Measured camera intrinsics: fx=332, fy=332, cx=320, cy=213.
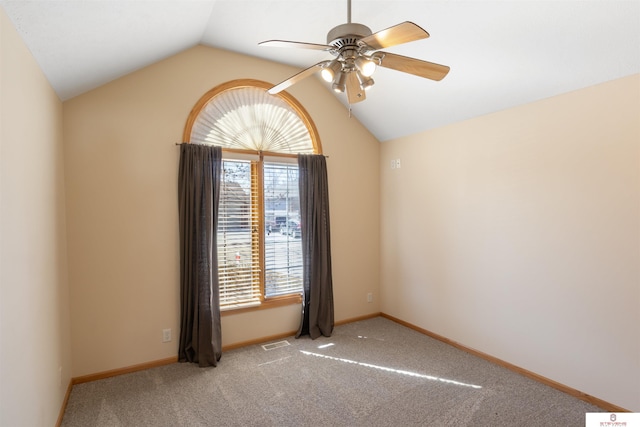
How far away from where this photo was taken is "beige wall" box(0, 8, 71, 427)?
1.47 m

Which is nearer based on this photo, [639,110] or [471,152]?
[639,110]

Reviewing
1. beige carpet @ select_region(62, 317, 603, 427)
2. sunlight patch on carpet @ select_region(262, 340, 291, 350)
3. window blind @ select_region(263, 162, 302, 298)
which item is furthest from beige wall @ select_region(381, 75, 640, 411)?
sunlight patch on carpet @ select_region(262, 340, 291, 350)

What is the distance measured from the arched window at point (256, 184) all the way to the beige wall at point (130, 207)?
19 centimetres

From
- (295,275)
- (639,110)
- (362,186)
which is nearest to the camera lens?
(639,110)

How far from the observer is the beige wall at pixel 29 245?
4.83 ft

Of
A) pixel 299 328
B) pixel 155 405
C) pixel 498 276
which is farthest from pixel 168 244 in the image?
pixel 498 276

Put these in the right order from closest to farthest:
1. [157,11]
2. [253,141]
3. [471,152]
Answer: [157,11] < [471,152] < [253,141]

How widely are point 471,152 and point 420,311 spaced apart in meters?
1.92

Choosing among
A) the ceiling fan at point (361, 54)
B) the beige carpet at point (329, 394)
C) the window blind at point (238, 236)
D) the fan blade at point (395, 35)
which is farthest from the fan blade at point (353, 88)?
the beige carpet at point (329, 394)

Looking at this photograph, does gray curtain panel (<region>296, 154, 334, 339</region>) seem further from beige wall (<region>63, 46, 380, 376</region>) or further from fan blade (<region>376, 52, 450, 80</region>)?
fan blade (<region>376, 52, 450, 80</region>)

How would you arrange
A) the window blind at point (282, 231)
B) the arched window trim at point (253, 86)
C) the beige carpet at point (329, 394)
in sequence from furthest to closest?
the window blind at point (282, 231) → the arched window trim at point (253, 86) → the beige carpet at point (329, 394)

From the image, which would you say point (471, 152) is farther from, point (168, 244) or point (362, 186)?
point (168, 244)

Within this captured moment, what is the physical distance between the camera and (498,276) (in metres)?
3.14

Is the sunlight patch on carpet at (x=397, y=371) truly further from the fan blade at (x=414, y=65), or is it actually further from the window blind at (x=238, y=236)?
the fan blade at (x=414, y=65)
